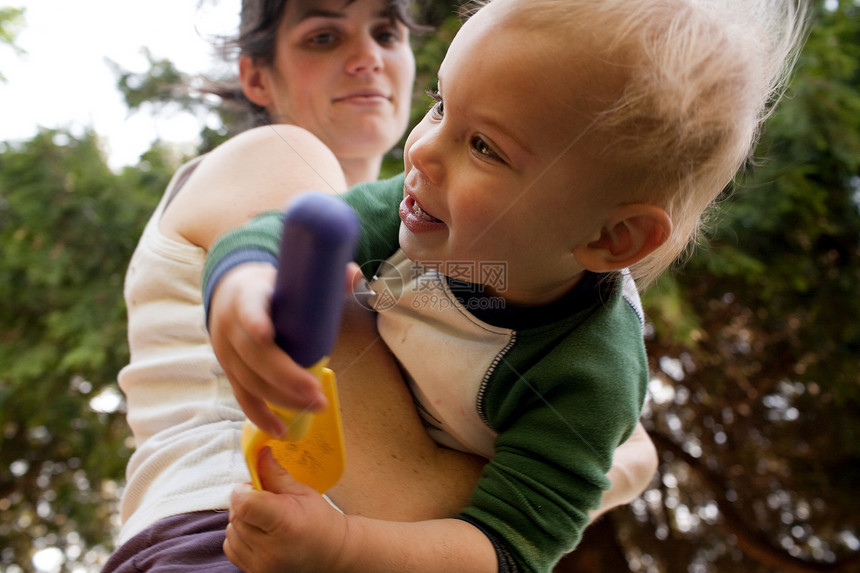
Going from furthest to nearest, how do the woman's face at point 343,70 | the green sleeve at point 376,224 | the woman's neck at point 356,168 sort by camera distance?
the woman's neck at point 356,168, the woman's face at point 343,70, the green sleeve at point 376,224

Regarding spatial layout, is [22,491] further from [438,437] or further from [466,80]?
[466,80]

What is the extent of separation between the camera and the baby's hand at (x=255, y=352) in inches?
20.0

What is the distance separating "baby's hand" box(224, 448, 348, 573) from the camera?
599 millimetres

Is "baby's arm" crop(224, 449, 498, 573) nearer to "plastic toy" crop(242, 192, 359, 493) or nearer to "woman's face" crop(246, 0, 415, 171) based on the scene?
"plastic toy" crop(242, 192, 359, 493)

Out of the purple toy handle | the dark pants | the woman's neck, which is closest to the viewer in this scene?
the purple toy handle

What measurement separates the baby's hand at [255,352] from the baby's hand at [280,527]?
7cm

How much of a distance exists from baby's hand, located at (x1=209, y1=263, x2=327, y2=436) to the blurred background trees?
113cm

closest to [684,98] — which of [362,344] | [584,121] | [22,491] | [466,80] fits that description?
[584,121]

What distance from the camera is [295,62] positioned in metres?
1.19

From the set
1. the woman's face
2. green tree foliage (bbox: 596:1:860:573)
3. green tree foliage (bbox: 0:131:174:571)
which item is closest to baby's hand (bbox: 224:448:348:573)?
the woman's face

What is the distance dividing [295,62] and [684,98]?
0.72m

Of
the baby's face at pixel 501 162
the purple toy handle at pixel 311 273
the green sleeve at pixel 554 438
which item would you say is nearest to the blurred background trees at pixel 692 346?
the baby's face at pixel 501 162

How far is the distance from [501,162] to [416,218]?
0.11 metres

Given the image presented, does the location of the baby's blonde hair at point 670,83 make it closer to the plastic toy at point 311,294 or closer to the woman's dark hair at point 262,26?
the plastic toy at point 311,294
